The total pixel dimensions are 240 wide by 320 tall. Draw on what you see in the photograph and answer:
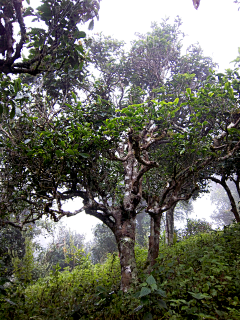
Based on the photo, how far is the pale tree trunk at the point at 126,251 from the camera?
15.5 ft

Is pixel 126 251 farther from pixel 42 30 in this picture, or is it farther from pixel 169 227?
pixel 169 227

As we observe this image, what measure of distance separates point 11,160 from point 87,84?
17.2 ft

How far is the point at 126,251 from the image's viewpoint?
202 inches

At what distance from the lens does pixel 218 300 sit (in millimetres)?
3143

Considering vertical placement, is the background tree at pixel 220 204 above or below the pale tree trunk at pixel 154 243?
above

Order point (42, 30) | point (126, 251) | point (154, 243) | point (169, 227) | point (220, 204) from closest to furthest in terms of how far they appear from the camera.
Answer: point (42, 30) < point (126, 251) < point (154, 243) < point (169, 227) < point (220, 204)

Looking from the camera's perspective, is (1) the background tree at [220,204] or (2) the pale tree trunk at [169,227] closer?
(2) the pale tree trunk at [169,227]

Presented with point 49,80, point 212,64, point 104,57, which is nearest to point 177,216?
point 212,64

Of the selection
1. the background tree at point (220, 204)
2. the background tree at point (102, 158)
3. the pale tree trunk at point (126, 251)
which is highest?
the background tree at point (220, 204)

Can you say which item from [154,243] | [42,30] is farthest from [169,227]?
[42,30]

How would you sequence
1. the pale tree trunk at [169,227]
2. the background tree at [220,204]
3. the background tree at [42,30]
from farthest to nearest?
1. the background tree at [220,204]
2. the pale tree trunk at [169,227]
3. the background tree at [42,30]

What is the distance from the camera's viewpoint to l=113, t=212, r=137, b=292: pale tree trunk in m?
4.72

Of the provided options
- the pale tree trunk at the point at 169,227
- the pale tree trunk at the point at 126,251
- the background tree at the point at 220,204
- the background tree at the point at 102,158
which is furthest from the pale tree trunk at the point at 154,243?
the background tree at the point at 220,204

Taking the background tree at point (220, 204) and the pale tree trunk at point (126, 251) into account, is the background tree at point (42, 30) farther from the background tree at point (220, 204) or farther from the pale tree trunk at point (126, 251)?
the background tree at point (220, 204)
